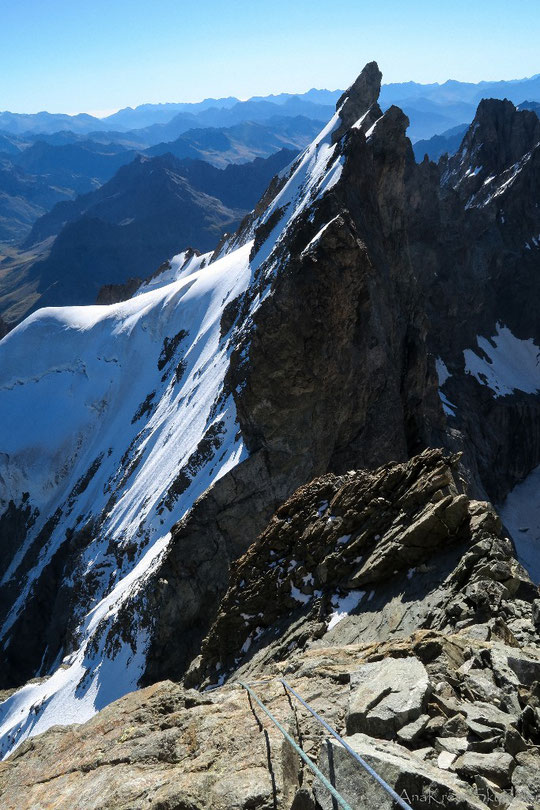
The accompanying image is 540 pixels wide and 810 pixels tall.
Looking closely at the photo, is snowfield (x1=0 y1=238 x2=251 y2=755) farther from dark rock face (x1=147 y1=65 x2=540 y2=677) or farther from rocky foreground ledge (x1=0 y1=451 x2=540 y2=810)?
rocky foreground ledge (x1=0 y1=451 x2=540 y2=810)

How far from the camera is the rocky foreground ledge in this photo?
7113 millimetres

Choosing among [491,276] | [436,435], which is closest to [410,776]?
[436,435]

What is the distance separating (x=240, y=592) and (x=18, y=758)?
8088mm

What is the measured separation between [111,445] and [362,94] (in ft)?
148

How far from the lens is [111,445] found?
59.0m

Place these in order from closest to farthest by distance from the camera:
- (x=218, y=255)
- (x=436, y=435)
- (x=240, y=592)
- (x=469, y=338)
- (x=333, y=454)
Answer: (x=240, y=592) < (x=333, y=454) < (x=436, y=435) < (x=218, y=255) < (x=469, y=338)

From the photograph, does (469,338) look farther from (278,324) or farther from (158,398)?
(278,324)

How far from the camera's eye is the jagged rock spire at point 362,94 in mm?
64375

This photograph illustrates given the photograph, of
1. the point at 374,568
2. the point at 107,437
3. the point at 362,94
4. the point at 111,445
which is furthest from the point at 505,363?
the point at 374,568

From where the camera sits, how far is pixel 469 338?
286 ft

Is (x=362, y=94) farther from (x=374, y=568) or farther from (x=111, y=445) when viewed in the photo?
(x=374, y=568)

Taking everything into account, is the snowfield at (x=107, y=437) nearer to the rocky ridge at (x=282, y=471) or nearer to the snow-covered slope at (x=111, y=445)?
the snow-covered slope at (x=111, y=445)

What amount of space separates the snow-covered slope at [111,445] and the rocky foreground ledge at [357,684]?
15985mm

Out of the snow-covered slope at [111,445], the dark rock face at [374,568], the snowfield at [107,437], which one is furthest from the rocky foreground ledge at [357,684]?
the snow-covered slope at [111,445]
